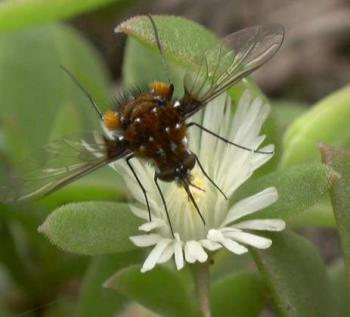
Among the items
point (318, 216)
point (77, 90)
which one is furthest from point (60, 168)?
point (77, 90)

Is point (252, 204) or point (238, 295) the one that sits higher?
point (252, 204)

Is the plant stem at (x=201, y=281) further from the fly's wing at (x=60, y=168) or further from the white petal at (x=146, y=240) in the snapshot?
the fly's wing at (x=60, y=168)

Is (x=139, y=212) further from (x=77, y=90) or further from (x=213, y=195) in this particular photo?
(x=77, y=90)

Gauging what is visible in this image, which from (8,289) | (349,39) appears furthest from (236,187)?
(349,39)

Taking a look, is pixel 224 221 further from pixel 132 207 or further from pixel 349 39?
pixel 349 39

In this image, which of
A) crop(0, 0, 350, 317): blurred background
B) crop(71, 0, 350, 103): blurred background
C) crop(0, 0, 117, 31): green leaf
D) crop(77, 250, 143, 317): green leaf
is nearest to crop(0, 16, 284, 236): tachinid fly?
crop(0, 0, 350, 317): blurred background

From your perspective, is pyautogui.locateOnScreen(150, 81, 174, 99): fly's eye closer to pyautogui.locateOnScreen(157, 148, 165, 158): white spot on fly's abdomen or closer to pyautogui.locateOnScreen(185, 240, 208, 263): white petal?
pyautogui.locateOnScreen(157, 148, 165, 158): white spot on fly's abdomen
